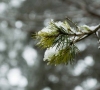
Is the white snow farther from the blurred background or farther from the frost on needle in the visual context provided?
the blurred background

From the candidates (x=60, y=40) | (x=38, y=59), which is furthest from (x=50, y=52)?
(x=38, y=59)

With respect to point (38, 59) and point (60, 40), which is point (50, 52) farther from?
point (38, 59)

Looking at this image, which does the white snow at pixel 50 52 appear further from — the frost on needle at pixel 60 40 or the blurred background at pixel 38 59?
the blurred background at pixel 38 59

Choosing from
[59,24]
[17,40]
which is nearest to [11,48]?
[17,40]

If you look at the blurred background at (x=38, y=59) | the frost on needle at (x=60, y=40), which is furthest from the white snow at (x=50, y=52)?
the blurred background at (x=38, y=59)

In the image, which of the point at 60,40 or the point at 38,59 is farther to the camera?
the point at 38,59

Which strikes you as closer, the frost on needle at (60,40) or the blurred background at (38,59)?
the frost on needle at (60,40)

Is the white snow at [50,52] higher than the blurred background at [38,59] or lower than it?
lower

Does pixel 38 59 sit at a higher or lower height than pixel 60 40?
higher
